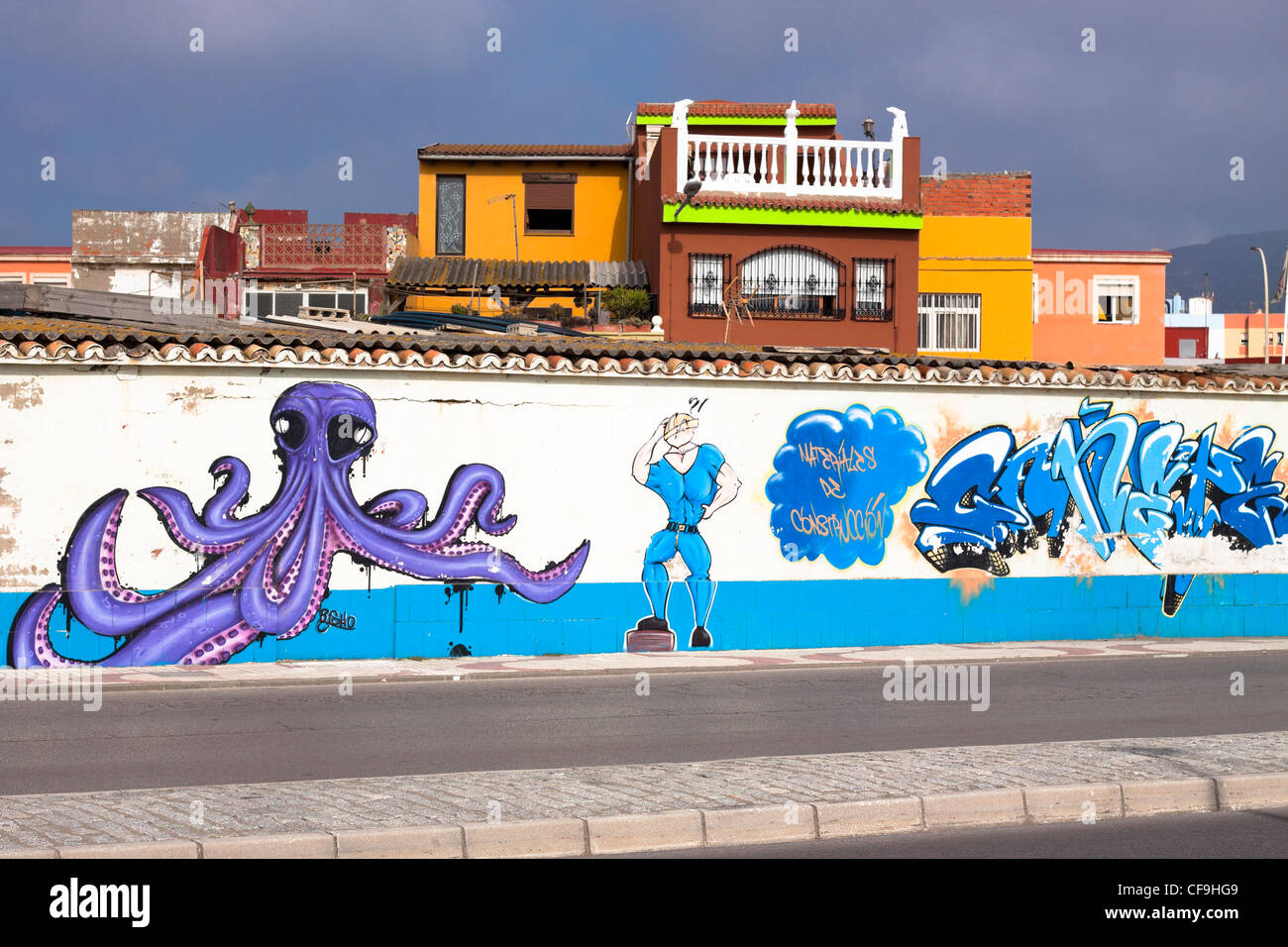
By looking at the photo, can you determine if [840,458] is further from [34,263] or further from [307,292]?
[34,263]

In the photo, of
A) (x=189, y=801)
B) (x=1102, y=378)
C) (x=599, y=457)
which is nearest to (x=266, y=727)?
(x=189, y=801)

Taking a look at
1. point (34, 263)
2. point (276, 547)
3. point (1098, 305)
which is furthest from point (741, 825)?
point (34, 263)

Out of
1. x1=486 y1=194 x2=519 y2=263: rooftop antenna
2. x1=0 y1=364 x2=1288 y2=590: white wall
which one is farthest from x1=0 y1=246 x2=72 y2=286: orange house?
x1=0 y1=364 x2=1288 y2=590: white wall

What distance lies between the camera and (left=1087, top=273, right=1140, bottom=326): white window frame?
45.2 meters

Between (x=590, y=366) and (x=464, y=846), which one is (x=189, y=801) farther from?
(x=590, y=366)

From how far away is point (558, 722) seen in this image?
1158 centimetres

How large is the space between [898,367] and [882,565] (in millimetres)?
2396

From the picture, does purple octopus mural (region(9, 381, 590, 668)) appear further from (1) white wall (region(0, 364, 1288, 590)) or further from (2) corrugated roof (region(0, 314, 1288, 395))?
(2) corrugated roof (region(0, 314, 1288, 395))

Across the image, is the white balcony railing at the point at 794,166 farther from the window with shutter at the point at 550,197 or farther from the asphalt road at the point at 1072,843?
the asphalt road at the point at 1072,843

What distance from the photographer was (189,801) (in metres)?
7.90

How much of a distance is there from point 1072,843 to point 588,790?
2789 mm

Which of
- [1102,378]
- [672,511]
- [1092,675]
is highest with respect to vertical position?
[1102,378]

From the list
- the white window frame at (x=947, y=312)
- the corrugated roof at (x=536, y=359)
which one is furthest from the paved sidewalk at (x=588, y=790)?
the white window frame at (x=947, y=312)
